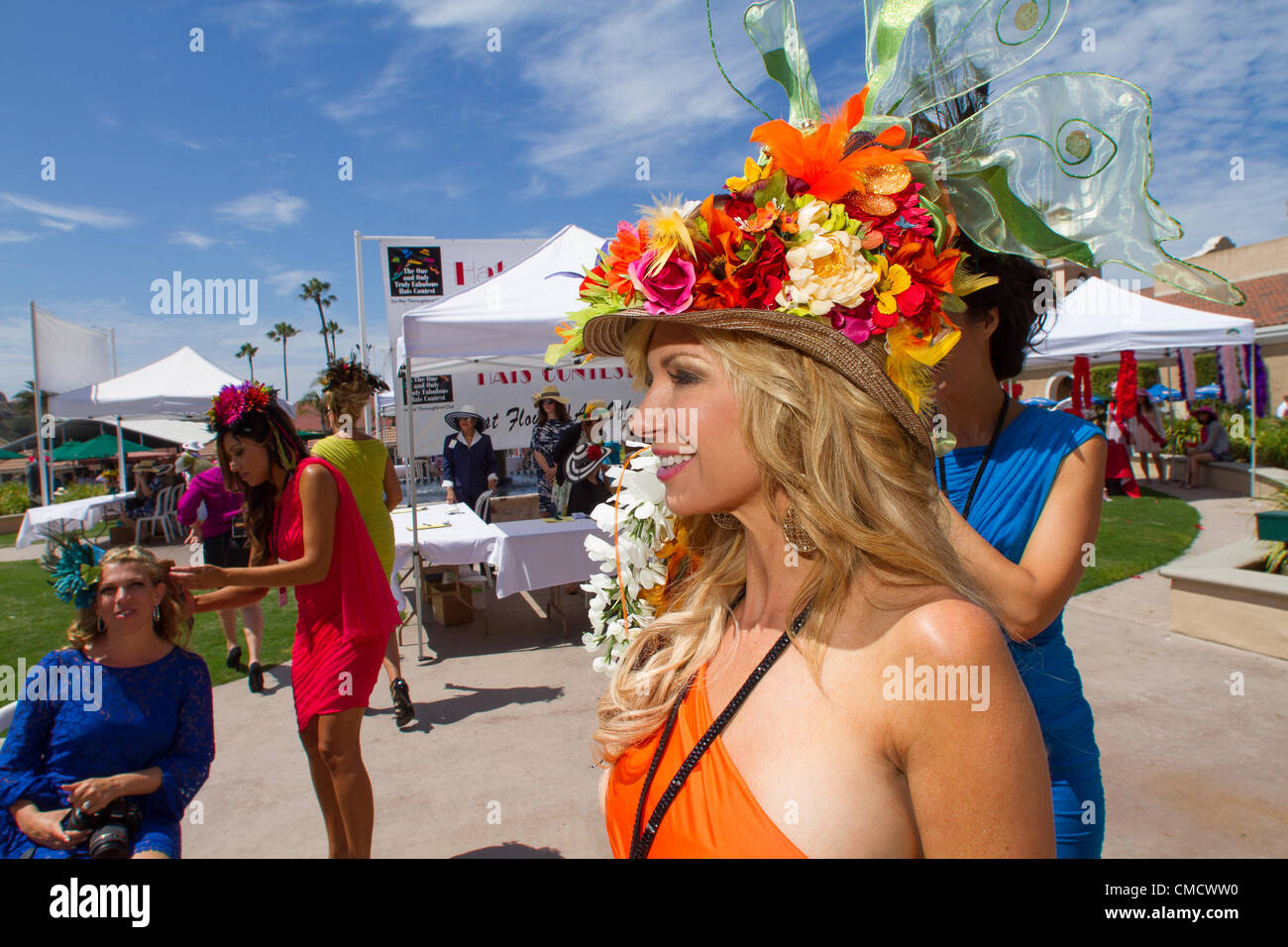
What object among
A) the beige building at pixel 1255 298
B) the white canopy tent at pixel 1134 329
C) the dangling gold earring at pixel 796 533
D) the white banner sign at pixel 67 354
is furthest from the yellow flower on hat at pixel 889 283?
the beige building at pixel 1255 298

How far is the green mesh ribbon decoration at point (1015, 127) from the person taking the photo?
1.17 m

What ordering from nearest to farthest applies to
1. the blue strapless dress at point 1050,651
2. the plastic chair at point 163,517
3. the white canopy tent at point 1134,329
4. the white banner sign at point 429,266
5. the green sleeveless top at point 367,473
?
the blue strapless dress at point 1050,651 → the green sleeveless top at point 367,473 → the white banner sign at point 429,266 → the white canopy tent at point 1134,329 → the plastic chair at point 163,517

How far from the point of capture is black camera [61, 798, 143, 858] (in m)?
2.15

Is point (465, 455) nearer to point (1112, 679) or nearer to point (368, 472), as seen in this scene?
point (368, 472)

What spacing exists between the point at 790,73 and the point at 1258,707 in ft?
15.7

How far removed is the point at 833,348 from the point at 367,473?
4.21 meters

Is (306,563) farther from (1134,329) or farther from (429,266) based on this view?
(1134,329)

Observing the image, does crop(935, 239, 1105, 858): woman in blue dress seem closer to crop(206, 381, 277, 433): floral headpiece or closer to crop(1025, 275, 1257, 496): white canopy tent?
crop(206, 381, 277, 433): floral headpiece

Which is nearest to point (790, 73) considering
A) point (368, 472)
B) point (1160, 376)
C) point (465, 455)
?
point (368, 472)

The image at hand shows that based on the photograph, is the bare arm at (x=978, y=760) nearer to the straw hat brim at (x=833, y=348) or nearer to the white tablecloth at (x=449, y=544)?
the straw hat brim at (x=833, y=348)

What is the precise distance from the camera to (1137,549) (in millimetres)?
8461

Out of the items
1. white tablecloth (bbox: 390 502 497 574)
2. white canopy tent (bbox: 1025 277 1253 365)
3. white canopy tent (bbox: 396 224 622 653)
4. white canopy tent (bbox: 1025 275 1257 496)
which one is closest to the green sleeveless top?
white canopy tent (bbox: 396 224 622 653)

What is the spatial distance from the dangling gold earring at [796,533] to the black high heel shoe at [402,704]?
4.14 metres
